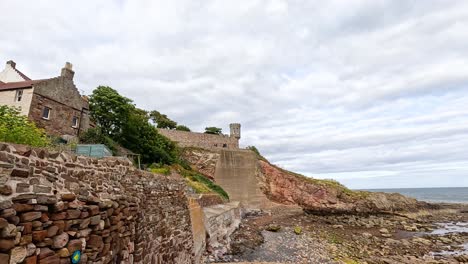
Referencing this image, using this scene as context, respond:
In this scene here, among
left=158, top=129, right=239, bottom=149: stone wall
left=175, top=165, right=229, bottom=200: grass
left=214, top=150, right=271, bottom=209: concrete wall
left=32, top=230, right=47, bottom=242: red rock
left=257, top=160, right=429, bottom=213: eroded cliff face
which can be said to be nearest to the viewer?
left=32, top=230, right=47, bottom=242: red rock

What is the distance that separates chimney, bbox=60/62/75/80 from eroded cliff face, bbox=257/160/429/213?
92.3 ft

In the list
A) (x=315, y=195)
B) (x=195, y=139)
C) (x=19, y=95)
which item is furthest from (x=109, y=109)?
(x=315, y=195)

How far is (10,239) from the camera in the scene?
Result: 2.73 meters

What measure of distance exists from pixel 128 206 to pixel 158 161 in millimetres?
20649

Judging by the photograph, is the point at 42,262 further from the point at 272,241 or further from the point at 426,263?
the point at 426,263

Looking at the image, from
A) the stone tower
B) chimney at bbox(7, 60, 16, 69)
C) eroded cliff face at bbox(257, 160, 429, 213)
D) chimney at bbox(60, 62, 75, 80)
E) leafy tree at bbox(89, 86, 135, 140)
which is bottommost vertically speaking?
eroded cliff face at bbox(257, 160, 429, 213)

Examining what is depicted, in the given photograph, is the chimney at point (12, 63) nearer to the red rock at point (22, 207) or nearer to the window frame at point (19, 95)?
the window frame at point (19, 95)

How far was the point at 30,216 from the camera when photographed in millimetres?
3002

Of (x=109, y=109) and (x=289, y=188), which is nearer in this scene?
(x=109, y=109)

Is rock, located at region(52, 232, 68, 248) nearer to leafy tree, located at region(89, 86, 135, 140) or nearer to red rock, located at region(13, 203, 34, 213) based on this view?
red rock, located at region(13, 203, 34, 213)

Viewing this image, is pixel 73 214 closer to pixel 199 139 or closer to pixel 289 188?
pixel 199 139

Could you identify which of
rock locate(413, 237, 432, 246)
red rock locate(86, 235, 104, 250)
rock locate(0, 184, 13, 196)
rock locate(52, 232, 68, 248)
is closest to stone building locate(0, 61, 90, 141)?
red rock locate(86, 235, 104, 250)

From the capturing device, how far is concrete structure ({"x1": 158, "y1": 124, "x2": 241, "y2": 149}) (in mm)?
40031

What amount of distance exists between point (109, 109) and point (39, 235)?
21.4 meters
